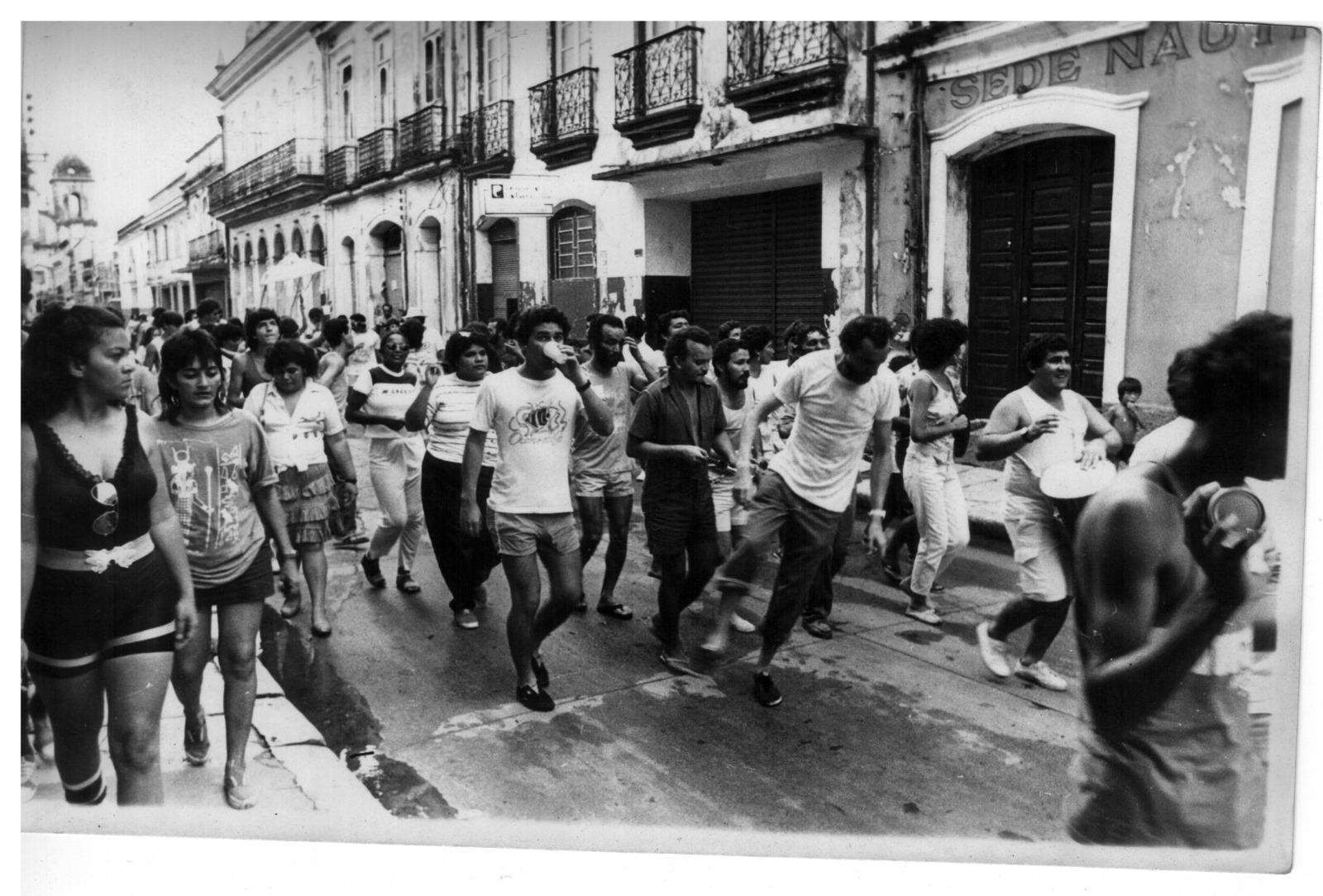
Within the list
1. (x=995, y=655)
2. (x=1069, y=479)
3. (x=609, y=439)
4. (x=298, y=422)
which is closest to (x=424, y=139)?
(x=298, y=422)

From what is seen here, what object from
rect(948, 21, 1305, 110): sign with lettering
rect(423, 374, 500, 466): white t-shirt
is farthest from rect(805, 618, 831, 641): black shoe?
rect(948, 21, 1305, 110): sign with lettering

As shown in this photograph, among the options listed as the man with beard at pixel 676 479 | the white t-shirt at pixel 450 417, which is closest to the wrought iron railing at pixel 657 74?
the man with beard at pixel 676 479

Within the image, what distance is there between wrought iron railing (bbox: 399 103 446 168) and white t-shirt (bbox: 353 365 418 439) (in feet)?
3.78

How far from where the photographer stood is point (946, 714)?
4.59m

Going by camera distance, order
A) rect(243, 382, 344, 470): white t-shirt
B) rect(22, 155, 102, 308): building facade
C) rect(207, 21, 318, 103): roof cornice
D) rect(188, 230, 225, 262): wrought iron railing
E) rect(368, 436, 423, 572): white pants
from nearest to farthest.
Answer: rect(22, 155, 102, 308): building facade
rect(207, 21, 318, 103): roof cornice
rect(243, 382, 344, 470): white t-shirt
rect(188, 230, 225, 262): wrought iron railing
rect(368, 436, 423, 572): white pants

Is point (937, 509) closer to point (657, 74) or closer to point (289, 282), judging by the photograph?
point (657, 74)

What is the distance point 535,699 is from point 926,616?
212 centimetres

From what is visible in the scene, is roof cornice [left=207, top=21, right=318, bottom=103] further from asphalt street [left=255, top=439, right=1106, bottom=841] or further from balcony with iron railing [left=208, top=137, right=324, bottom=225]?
asphalt street [left=255, top=439, right=1106, bottom=841]

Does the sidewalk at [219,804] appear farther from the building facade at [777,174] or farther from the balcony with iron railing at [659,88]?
the balcony with iron railing at [659,88]

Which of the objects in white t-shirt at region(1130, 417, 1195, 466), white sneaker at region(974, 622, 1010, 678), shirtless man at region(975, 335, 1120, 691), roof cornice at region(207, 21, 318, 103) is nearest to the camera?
white t-shirt at region(1130, 417, 1195, 466)

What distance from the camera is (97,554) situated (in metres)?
3.78

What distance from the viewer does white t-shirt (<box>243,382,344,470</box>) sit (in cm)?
521

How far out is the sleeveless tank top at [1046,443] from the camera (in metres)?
4.71

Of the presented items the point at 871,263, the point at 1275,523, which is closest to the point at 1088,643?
the point at 1275,523
